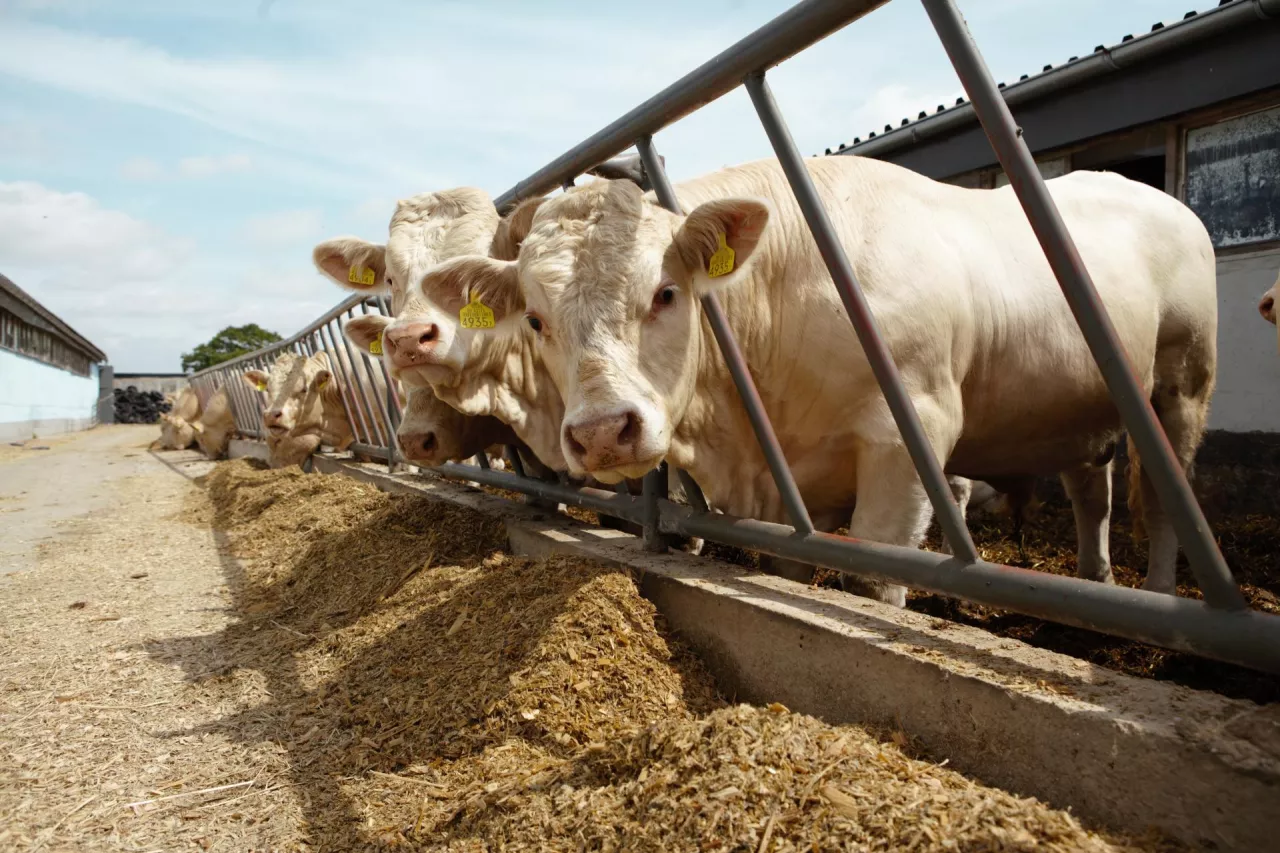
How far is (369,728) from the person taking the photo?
2529mm

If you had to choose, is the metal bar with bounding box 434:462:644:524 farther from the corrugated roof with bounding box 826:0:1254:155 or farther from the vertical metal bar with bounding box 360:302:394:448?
the corrugated roof with bounding box 826:0:1254:155

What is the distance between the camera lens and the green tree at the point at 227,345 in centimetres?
7038

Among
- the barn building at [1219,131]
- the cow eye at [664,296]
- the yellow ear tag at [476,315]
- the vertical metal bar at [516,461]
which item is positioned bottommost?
the vertical metal bar at [516,461]

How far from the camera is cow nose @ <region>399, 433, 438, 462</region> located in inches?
173

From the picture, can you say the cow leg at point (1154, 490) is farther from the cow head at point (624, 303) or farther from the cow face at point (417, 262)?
the cow face at point (417, 262)

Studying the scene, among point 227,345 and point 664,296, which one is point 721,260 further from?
point 227,345

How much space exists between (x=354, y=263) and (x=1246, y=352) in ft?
20.2

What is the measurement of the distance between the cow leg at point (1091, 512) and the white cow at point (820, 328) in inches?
18.8

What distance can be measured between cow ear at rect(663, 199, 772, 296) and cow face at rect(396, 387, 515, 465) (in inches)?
85.2

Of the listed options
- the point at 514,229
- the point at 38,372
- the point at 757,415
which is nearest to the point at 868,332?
the point at 757,415

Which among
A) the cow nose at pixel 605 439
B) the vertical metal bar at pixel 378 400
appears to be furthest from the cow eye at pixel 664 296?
the vertical metal bar at pixel 378 400

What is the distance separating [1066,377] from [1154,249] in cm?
101

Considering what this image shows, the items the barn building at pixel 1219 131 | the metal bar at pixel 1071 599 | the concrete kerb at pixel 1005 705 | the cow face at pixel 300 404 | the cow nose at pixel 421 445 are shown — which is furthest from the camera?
the cow face at pixel 300 404

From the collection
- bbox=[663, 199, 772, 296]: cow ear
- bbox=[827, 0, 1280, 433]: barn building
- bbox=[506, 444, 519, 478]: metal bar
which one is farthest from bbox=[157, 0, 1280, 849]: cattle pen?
bbox=[827, 0, 1280, 433]: barn building
